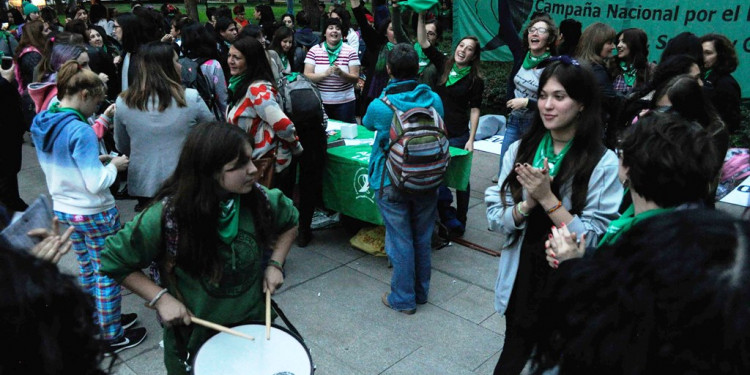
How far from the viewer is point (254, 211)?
2270 millimetres

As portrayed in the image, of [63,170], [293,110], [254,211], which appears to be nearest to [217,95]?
[293,110]

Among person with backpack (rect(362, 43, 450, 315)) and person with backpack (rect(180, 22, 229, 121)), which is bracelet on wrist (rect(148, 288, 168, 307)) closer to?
person with backpack (rect(362, 43, 450, 315))

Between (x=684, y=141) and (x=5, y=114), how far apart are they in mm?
4781

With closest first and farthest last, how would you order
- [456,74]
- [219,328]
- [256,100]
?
1. [219,328]
2. [256,100]
3. [456,74]

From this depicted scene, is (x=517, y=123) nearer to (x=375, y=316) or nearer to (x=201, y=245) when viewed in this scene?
(x=375, y=316)

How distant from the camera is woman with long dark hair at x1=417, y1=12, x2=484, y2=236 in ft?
16.5

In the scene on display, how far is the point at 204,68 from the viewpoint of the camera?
5137 mm

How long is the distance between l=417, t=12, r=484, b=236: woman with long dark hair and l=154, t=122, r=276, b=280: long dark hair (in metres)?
3.25

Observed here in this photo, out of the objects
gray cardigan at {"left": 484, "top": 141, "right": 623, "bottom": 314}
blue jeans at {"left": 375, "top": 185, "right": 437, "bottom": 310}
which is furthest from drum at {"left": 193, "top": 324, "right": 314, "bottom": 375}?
blue jeans at {"left": 375, "top": 185, "right": 437, "bottom": 310}

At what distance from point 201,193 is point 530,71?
3691 millimetres

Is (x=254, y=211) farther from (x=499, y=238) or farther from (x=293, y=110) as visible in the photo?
(x=499, y=238)

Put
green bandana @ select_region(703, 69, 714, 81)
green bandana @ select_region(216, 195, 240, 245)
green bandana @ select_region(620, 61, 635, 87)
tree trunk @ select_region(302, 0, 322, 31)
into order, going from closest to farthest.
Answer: green bandana @ select_region(216, 195, 240, 245)
green bandana @ select_region(703, 69, 714, 81)
green bandana @ select_region(620, 61, 635, 87)
tree trunk @ select_region(302, 0, 322, 31)

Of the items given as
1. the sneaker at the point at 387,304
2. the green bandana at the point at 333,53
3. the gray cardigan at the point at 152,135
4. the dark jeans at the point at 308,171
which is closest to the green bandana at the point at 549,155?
the sneaker at the point at 387,304

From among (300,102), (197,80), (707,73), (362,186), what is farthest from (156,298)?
(707,73)
